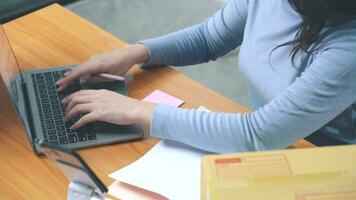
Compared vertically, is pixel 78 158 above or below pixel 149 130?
above

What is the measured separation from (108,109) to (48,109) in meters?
0.14

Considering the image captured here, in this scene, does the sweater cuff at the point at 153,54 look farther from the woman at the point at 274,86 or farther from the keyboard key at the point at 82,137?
the keyboard key at the point at 82,137

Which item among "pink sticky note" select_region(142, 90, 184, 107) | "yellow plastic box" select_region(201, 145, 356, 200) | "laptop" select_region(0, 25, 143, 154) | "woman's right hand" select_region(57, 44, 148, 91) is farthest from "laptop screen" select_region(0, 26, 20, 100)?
"yellow plastic box" select_region(201, 145, 356, 200)

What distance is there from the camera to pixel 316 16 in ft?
3.25

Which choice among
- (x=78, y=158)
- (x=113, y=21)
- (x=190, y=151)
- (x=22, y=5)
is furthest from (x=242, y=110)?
(x=113, y=21)

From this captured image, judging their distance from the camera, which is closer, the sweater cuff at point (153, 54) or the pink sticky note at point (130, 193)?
the pink sticky note at point (130, 193)

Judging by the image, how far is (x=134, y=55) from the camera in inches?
49.4

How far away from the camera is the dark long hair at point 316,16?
37.9 inches

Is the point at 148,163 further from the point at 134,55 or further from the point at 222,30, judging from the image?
the point at 222,30

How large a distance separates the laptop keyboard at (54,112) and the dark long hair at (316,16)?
0.46 metres

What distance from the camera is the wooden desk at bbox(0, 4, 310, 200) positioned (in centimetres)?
100

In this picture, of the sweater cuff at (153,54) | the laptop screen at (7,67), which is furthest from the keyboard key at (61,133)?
the sweater cuff at (153,54)

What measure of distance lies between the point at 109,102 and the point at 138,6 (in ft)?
5.99

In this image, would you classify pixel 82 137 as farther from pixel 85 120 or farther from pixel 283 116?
pixel 283 116
